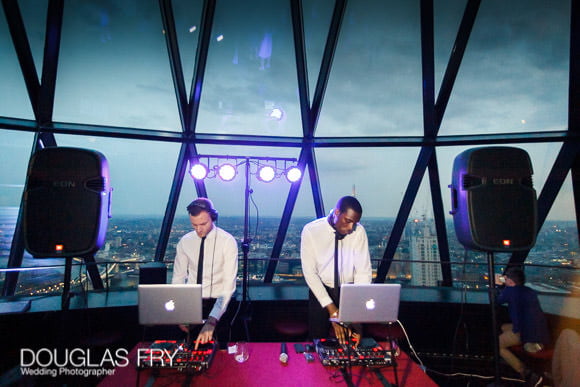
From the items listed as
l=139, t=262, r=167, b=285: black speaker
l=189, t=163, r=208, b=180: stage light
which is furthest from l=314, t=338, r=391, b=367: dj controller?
l=189, t=163, r=208, b=180: stage light

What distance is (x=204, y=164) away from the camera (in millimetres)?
4238

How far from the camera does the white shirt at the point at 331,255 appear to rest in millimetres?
2631

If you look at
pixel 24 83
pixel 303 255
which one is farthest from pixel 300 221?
pixel 24 83

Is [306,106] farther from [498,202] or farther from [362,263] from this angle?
[498,202]

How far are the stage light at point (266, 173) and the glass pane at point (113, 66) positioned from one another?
2.01 metres

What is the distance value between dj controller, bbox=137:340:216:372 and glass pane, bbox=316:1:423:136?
13.4ft

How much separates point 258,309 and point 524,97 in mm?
5338

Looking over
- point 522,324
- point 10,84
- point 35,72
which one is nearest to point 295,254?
point 522,324

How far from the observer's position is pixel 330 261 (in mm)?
2697

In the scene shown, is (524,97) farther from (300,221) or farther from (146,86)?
(146,86)

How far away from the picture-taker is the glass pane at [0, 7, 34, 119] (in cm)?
400

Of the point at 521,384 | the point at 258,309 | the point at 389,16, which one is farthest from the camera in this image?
the point at 389,16

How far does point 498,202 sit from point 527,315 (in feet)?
7.71

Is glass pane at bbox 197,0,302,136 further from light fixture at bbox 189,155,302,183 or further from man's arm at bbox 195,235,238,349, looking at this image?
man's arm at bbox 195,235,238,349
